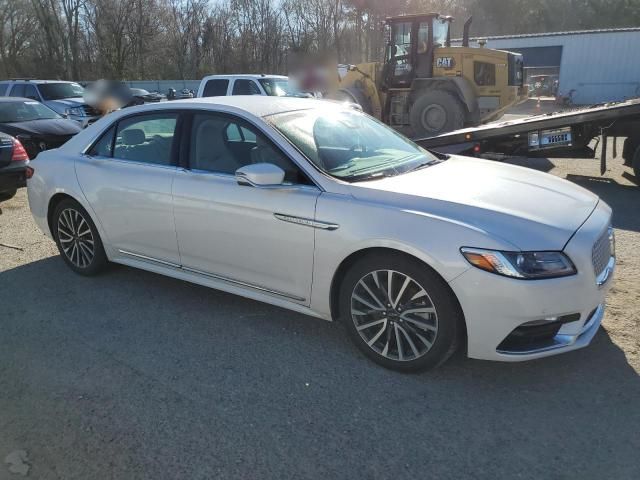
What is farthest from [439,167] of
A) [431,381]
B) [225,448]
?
[225,448]

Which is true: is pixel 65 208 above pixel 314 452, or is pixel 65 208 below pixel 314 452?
above

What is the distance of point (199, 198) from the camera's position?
12.5 ft

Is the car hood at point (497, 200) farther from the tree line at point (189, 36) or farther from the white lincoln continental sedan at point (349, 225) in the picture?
the tree line at point (189, 36)

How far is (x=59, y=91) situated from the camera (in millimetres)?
15375

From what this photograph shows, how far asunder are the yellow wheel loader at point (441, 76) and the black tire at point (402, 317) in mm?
10032

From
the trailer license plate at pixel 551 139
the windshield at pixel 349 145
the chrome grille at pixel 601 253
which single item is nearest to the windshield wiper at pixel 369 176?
the windshield at pixel 349 145

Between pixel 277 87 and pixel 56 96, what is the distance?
23.1 ft

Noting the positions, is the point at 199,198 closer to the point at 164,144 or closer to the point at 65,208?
the point at 164,144

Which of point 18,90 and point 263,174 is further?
point 18,90

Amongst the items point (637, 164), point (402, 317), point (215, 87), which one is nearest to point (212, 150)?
point (402, 317)

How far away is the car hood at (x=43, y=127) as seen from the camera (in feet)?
34.4

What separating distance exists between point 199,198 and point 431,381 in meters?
2.05

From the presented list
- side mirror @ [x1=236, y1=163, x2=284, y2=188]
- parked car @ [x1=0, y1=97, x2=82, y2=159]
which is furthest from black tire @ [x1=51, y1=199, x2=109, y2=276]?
parked car @ [x1=0, y1=97, x2=82, y2=159]

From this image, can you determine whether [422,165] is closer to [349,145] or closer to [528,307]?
[349,145]
